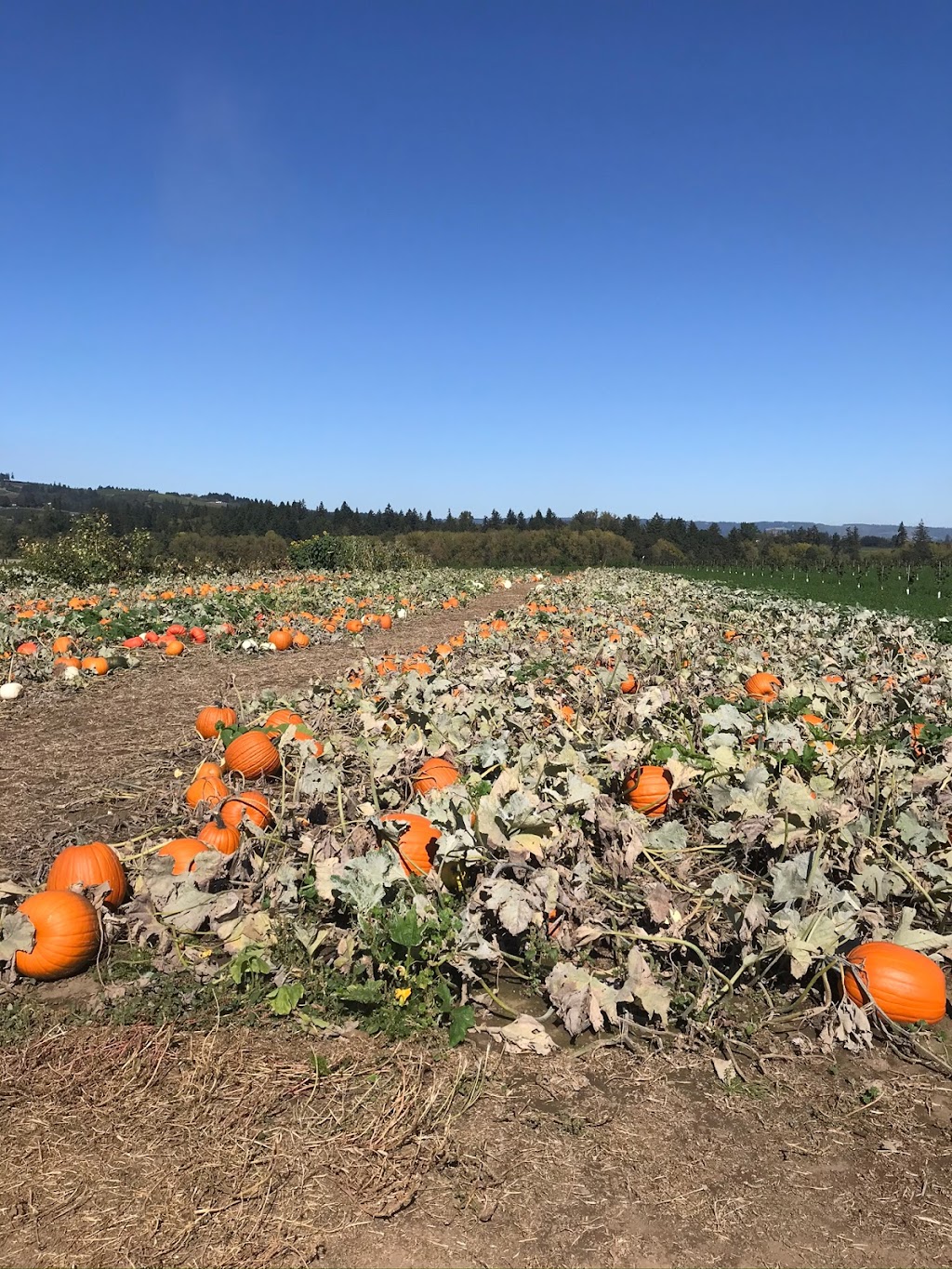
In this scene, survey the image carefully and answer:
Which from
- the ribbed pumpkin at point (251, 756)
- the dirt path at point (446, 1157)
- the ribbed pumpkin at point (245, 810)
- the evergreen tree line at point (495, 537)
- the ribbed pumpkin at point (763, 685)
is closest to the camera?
the dirt path at point (446, 1157)

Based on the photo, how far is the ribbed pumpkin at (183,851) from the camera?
12.8 feet

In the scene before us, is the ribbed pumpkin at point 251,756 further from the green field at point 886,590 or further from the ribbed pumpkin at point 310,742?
the green field at point 886,590

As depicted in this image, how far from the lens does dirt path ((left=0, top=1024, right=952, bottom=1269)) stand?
213 centimetres

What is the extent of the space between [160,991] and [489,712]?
3203 mm

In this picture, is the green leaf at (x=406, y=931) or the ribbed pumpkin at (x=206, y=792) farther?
the ribbed pumpkin at (x=206, y=792)

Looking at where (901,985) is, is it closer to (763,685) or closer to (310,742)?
(310,742)

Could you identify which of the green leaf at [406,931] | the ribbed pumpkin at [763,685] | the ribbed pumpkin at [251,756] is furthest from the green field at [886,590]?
the green leaf at [406,931]

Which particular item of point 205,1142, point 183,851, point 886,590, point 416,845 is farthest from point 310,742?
point 886,590

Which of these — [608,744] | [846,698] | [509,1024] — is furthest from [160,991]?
[846,698]

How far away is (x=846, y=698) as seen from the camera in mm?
6473

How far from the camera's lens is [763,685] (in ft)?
23.6

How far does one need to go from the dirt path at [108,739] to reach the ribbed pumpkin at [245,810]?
83 centimetres

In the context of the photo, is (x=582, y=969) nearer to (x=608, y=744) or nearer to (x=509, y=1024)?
(x=509, y=1024)

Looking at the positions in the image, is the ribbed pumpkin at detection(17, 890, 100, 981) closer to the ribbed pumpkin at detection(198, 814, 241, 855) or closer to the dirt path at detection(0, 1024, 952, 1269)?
the dirt path at detection(0, 1024, 952, 1269)
